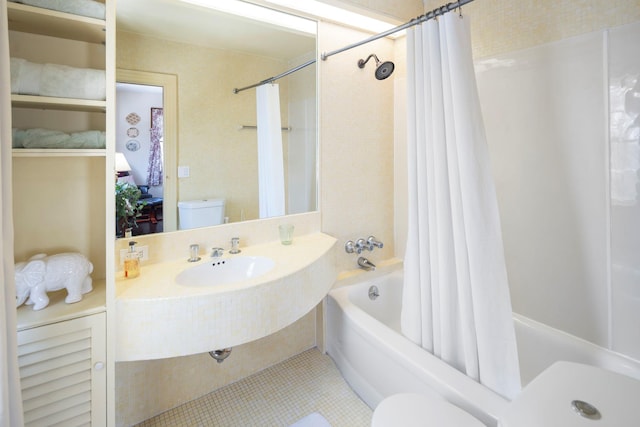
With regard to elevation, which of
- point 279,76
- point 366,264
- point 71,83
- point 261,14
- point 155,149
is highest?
point 261,14

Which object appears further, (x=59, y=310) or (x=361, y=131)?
(x=361, y=131)

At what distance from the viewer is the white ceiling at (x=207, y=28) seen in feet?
4.97

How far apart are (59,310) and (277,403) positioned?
121 centimetres

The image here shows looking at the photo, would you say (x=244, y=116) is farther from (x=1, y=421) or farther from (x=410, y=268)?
(x=1, y=421)

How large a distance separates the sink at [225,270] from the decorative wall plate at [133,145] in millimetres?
647

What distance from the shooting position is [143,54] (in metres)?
1.53

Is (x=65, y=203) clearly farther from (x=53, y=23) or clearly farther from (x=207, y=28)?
(x=207, y=28)

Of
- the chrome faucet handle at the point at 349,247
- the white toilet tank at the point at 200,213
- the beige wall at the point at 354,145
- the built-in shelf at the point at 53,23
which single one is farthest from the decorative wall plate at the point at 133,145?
the chrome faucet handle at the point at 349,247

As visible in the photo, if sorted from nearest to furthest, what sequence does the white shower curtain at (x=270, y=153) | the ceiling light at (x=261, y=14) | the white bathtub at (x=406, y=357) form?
1. the white bathtub at (x=406, y=357)
2. the ceiling light at (x=261, y=14)
3. the white shower curtain at (x=270, y=153)

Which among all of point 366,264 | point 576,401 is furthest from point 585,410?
point 366,264

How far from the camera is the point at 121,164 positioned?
4.94 ft

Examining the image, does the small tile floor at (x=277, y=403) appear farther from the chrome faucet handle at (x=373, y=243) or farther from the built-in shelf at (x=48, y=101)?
the built-in shelf at (x=48, y=101)

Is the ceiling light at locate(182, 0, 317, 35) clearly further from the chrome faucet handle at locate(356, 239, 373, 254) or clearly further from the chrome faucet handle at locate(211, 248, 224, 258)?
the chrome faucet handle at locate(356, 239, 373, 254)

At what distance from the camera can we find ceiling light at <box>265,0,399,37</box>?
6.38ft
